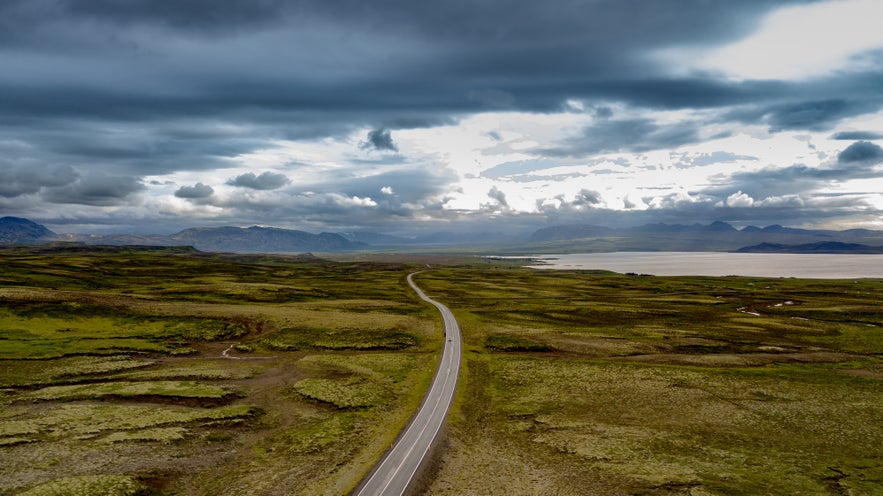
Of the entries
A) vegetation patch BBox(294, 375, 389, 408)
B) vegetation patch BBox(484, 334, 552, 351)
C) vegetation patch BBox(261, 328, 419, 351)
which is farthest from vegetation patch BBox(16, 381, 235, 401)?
vegetation patch BBox(484, 334, 552, 351)

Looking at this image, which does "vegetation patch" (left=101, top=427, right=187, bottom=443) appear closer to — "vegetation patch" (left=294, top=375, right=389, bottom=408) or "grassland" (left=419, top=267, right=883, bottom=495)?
"vegetation patch" (left=294, top=375, right=389, bottom=408)

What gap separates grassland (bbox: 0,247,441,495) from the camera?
35.3m

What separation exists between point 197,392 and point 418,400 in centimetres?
2941

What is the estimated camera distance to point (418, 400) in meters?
53.3

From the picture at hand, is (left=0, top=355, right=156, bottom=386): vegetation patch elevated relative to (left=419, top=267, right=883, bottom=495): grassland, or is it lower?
lower

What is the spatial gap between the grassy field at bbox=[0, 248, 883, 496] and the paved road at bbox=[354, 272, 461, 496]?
5.46 feet

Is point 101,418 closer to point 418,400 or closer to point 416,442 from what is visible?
point 416,442

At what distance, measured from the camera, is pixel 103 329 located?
279ft

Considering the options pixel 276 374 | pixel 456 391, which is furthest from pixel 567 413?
pixel 276 374

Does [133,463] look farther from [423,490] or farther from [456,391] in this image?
[456,391]

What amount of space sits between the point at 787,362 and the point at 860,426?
3238 cm

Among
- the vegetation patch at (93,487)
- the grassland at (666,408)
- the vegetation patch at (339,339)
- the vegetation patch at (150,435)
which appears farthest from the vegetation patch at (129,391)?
A: the grassland at (666,408)

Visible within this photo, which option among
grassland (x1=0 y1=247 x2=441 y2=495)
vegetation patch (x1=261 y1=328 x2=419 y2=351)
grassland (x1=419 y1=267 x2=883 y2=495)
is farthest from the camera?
vegetation patch (x1=261 y1=328 x2=419 y2=351)

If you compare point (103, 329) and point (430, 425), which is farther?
point (103, 329)
